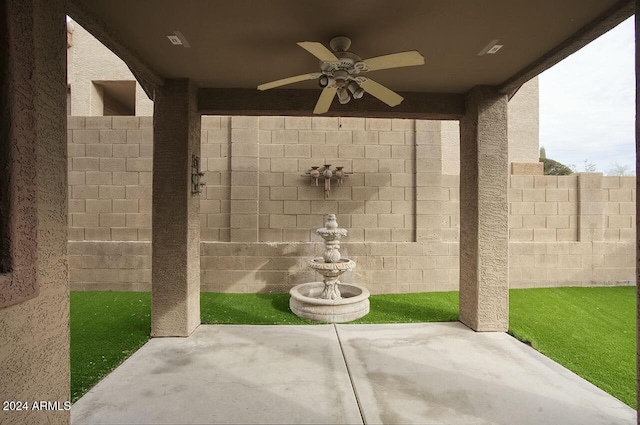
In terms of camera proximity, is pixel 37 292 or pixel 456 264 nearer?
pixel 37 292

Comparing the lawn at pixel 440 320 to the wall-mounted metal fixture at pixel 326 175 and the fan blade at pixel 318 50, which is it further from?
the fan blade at pixel 318 50

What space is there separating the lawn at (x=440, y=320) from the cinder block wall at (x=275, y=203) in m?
0.37

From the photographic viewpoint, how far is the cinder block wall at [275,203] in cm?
505

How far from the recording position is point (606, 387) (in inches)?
97.8

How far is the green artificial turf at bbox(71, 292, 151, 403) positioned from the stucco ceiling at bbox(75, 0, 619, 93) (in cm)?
279

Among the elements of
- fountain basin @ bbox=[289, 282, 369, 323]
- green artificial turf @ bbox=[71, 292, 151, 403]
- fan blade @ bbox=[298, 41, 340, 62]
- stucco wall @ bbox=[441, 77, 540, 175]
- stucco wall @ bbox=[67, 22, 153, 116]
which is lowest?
green artificial turf @ bbox=[71, 292, 151, 403]

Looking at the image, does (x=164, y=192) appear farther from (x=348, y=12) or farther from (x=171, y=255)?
(x=348, y=12)

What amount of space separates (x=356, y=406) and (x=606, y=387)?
6.67 feet

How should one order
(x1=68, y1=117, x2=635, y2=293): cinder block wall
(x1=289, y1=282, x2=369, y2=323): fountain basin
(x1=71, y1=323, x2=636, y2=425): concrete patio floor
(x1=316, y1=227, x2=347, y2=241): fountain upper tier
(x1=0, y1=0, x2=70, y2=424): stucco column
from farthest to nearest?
(x1=68, y1=117, x2=635, y2=293): cinder block wall < (x1=316, y1=227, x2=347, y2=241): fountain upper tier < (x1=289, y1=282, x2=369, y2=323): fountain basin < (x1=71, y1=323, x2=636, y2=425): concrete patio floor < (x1=0, y1=0, x2=70, y2=424): stucco column

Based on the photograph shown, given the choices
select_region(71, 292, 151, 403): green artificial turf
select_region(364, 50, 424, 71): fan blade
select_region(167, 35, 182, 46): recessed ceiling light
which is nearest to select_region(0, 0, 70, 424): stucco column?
select_region(167, 35, 182, 46): recessed ceiling light

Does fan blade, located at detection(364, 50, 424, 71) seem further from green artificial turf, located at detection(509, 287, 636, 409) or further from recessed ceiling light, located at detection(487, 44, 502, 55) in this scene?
green artificial turf, located at detection(509, 287, 636, 409)

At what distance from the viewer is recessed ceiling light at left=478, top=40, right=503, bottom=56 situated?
2611 millimetres

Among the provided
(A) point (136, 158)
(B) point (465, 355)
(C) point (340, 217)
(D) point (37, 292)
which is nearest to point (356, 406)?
(B) point (465, 355)

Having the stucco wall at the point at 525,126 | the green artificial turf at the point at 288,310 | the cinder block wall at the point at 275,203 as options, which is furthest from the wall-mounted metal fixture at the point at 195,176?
the stucco wall at the point at 525,126
